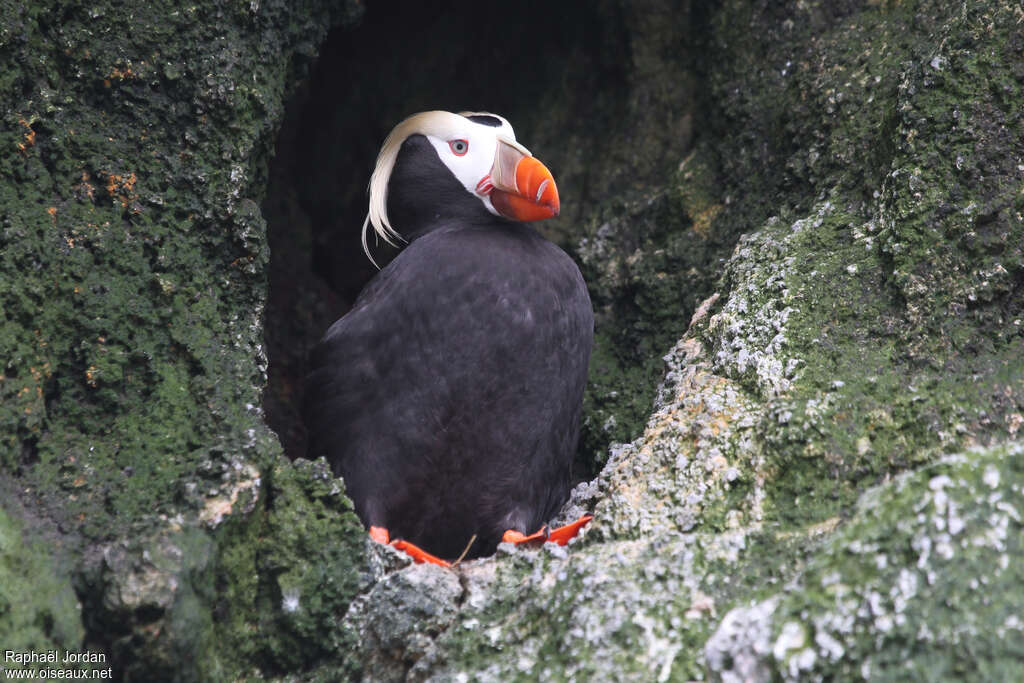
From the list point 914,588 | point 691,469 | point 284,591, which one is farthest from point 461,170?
point 914,588

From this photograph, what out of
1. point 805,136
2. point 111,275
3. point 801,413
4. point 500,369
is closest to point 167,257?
point 111,275

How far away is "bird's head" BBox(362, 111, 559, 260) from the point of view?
3547 mm

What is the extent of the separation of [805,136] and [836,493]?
5.18ft

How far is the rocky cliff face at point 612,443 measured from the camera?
2193mm

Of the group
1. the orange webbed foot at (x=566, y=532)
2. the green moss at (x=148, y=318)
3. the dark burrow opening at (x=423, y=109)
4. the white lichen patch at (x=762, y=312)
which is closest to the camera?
the green moss at (x=148, y=318)

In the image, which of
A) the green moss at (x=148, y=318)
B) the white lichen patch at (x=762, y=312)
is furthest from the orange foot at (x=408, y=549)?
the white lichen patch at (x=762, y=312)

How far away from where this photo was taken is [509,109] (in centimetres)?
502

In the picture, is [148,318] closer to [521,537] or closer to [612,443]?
[521,537]

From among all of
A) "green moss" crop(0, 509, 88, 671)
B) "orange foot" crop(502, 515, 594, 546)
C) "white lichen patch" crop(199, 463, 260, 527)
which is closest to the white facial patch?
"orange foot" crop(502, 515, 594, 546)

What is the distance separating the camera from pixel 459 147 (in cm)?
383

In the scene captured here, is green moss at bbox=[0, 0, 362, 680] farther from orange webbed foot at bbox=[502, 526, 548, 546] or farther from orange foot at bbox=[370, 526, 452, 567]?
orange webbed foot at bbox=[502, 526, 548, 546]

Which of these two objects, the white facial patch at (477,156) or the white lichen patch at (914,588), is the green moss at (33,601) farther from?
the white facial patch at (477,156)

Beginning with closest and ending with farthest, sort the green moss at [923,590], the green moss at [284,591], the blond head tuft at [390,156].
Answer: the green moss at [923,590], the green moss at [284,591], the blond head tuft at [390,156]

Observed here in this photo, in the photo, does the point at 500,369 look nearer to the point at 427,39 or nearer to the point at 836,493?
the point at 836,493
